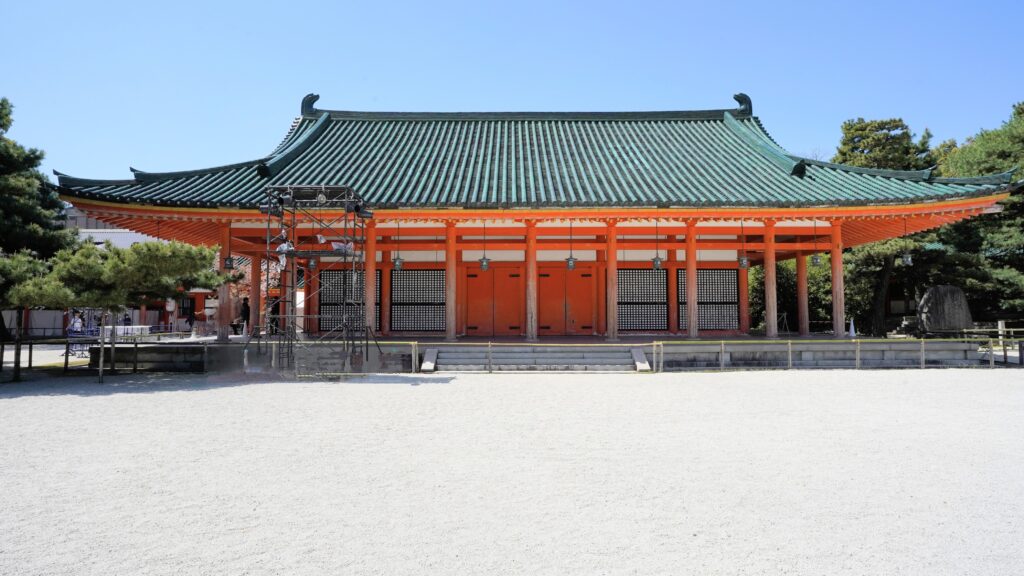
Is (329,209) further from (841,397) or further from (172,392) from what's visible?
(841,397)

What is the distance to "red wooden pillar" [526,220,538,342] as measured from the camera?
1500 centimetres

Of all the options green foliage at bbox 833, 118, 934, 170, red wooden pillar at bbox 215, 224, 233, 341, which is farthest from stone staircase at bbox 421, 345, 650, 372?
green foliage at bbox 833, 118, 934, 170

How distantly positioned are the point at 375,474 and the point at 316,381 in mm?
6954

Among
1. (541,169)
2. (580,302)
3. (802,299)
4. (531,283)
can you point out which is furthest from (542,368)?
(802,299)

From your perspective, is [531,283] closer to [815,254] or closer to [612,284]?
[612,284]

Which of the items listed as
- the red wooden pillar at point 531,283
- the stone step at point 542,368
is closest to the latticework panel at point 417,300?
the red wooden pillar at point 531,283

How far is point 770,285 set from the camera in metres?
15.5

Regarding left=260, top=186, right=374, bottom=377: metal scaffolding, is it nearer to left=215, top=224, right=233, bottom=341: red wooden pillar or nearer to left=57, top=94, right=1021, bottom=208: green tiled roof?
left=57, top=94, right=1021, bottom=208: green tiled roof

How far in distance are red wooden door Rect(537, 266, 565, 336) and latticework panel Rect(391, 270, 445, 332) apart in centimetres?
318

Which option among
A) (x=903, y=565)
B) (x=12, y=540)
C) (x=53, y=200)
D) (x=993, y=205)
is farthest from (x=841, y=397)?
(x=53, y=200)

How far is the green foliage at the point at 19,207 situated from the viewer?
529 inches

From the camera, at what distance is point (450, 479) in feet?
16.6

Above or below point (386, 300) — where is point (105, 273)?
above

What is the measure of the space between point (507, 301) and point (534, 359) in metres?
5.27
